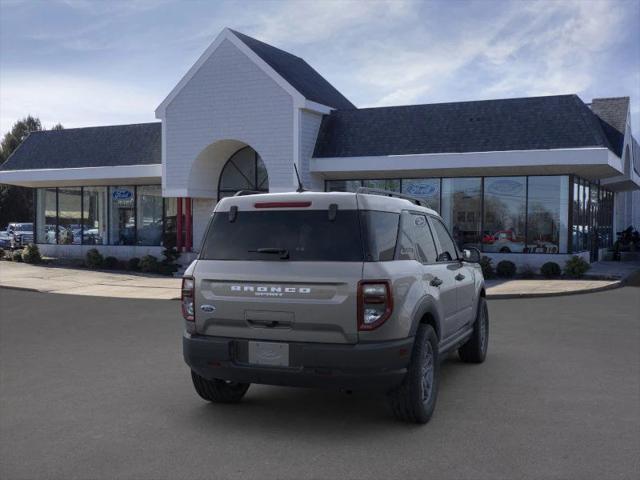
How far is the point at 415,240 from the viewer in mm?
6445

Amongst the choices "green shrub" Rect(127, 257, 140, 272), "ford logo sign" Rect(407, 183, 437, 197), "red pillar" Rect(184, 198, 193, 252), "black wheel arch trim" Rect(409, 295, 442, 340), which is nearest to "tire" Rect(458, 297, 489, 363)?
"black wheel arch trim" Rect(409, 295, 442, 340)

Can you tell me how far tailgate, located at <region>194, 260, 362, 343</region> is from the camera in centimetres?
538

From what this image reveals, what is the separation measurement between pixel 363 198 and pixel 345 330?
1161 mm

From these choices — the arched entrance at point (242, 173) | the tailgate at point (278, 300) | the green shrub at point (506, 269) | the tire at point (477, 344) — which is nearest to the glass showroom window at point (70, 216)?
the arched entrance at point (242, 173)

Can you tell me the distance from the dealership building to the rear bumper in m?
16.4

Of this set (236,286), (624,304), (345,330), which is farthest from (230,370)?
(624,304)

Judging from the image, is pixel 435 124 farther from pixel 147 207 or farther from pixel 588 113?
pixel 147 207

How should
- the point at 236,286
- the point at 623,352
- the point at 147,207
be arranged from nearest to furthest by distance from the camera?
1. the point at 236,286
2. the point at 623,352
3. the point at 147,207

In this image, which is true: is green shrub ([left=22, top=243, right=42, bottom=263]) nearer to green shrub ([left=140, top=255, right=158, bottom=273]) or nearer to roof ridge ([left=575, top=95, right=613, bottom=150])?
green shrub ([left=140, top=255, right=158, bottom=273])

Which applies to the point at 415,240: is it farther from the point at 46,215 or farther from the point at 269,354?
the point at 46,215

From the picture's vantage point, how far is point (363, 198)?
5734 millimetres

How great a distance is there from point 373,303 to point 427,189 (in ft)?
A: 60.8

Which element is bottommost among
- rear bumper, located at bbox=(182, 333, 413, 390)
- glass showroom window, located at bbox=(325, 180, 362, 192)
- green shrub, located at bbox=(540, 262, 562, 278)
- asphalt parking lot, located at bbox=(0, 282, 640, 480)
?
asphalt parking lot, located at bbox=(0, 282, 640, 480)

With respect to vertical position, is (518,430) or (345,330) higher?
(345,330)
